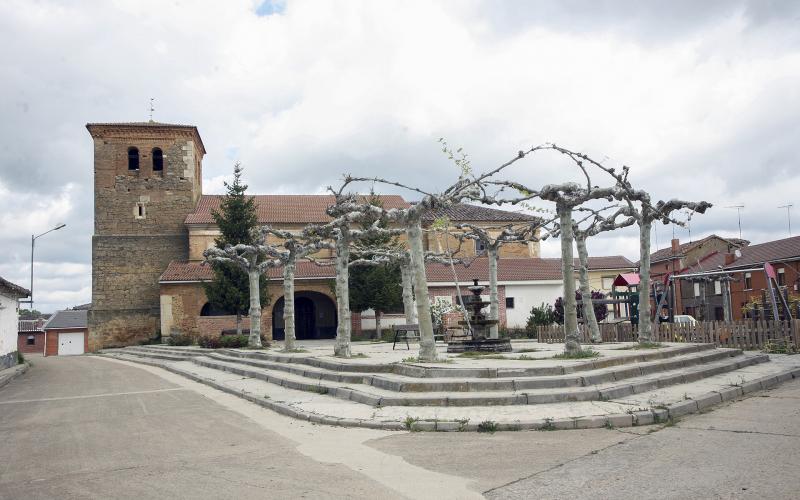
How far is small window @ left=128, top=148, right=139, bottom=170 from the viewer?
132ft

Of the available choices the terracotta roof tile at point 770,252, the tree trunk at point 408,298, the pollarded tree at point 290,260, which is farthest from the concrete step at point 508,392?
the terracotta roof tile at point 770,252

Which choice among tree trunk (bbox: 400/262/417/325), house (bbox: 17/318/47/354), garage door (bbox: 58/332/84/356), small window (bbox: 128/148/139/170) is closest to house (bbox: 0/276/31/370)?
tree trunk (bbox: 400/262/417/325)

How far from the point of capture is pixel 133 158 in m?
40.3

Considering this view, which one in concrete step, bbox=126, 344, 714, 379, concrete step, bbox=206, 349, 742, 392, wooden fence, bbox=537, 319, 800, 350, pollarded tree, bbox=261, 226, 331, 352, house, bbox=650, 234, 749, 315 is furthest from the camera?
house, bbox=650, 234, 749, 315

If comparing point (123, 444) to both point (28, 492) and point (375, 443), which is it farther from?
point (375, 443)

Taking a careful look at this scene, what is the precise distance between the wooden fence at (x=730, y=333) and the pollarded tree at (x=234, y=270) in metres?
18.7

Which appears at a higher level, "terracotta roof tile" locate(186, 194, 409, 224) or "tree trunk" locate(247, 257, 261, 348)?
"terracotta roof tile" locate(186, 194, 409, 224)

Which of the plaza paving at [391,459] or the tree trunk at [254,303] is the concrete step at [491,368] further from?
the tree trunk at [254,303]

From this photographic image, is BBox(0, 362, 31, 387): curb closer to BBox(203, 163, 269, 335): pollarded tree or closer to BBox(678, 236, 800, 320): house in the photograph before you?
BBox(203, 163, 269, 335): pollarded tree

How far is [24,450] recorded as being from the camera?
7.92 m

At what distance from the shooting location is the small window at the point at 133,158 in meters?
40.2

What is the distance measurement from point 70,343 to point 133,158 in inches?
797

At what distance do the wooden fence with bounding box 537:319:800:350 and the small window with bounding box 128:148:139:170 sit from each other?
32.7 meters

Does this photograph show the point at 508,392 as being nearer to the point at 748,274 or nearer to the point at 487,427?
the point at 487,427
